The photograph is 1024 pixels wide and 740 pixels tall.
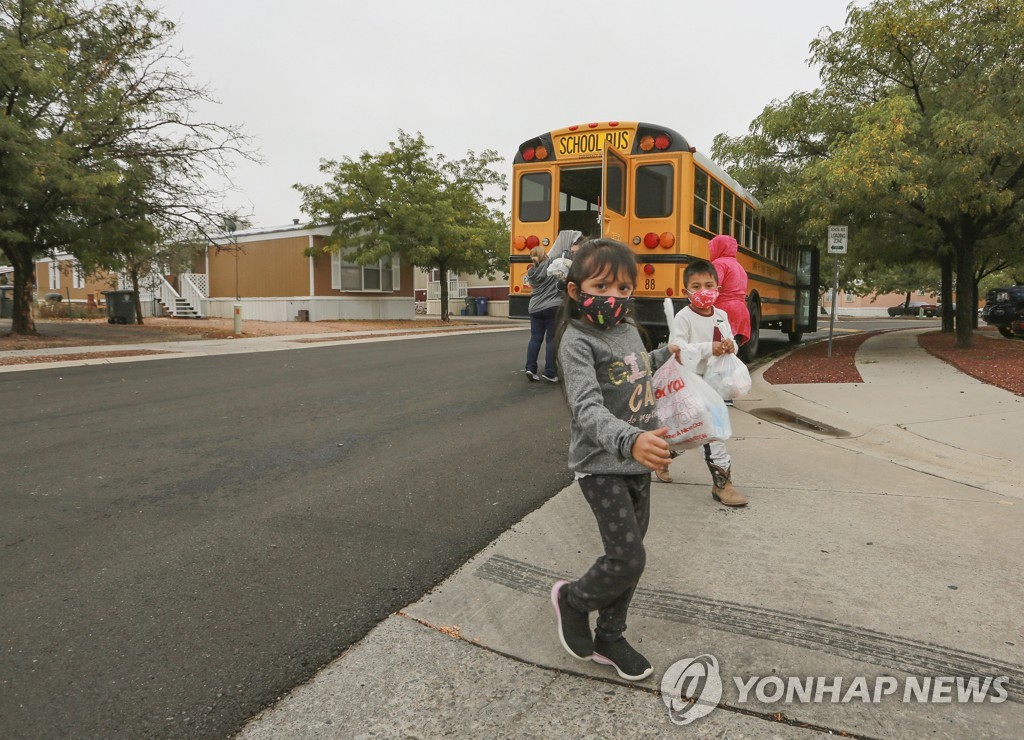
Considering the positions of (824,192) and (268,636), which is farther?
(824,192)

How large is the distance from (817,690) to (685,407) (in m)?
1.02

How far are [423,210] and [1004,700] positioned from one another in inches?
1068

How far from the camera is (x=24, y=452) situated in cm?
532

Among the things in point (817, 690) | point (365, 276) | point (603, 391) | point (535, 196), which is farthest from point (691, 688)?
point (365, 276)

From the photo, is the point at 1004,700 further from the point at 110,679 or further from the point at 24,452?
the point at 24,452

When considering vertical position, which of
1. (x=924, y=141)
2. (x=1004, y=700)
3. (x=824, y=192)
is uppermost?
(x=924, y=141)

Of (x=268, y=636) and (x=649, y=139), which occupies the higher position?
(x=649, y=139)

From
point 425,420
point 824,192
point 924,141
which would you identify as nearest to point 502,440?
point 425,420

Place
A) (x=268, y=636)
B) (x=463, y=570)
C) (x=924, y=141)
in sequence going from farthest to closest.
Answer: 1. (x=924, y=141)
2. (x=463, y=570)
3. (x=268, y=636)

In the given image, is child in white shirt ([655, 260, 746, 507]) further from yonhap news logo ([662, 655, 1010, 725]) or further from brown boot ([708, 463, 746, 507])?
yonhap news logo ([662, 655, 1010, 725])

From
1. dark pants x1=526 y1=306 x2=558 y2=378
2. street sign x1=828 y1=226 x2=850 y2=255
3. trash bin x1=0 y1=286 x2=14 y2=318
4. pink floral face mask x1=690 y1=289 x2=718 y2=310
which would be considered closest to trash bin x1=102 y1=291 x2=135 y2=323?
trash bin x1=0 y1=286 x2=14 y2=318

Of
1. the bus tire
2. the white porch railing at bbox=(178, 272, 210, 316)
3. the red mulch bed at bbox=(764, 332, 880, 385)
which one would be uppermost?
the white porch railing at bbox=(178, 272, 210, 316)

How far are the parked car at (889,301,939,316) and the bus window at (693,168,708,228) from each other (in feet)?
176

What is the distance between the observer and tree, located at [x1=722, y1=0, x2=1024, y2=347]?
10250 mm
